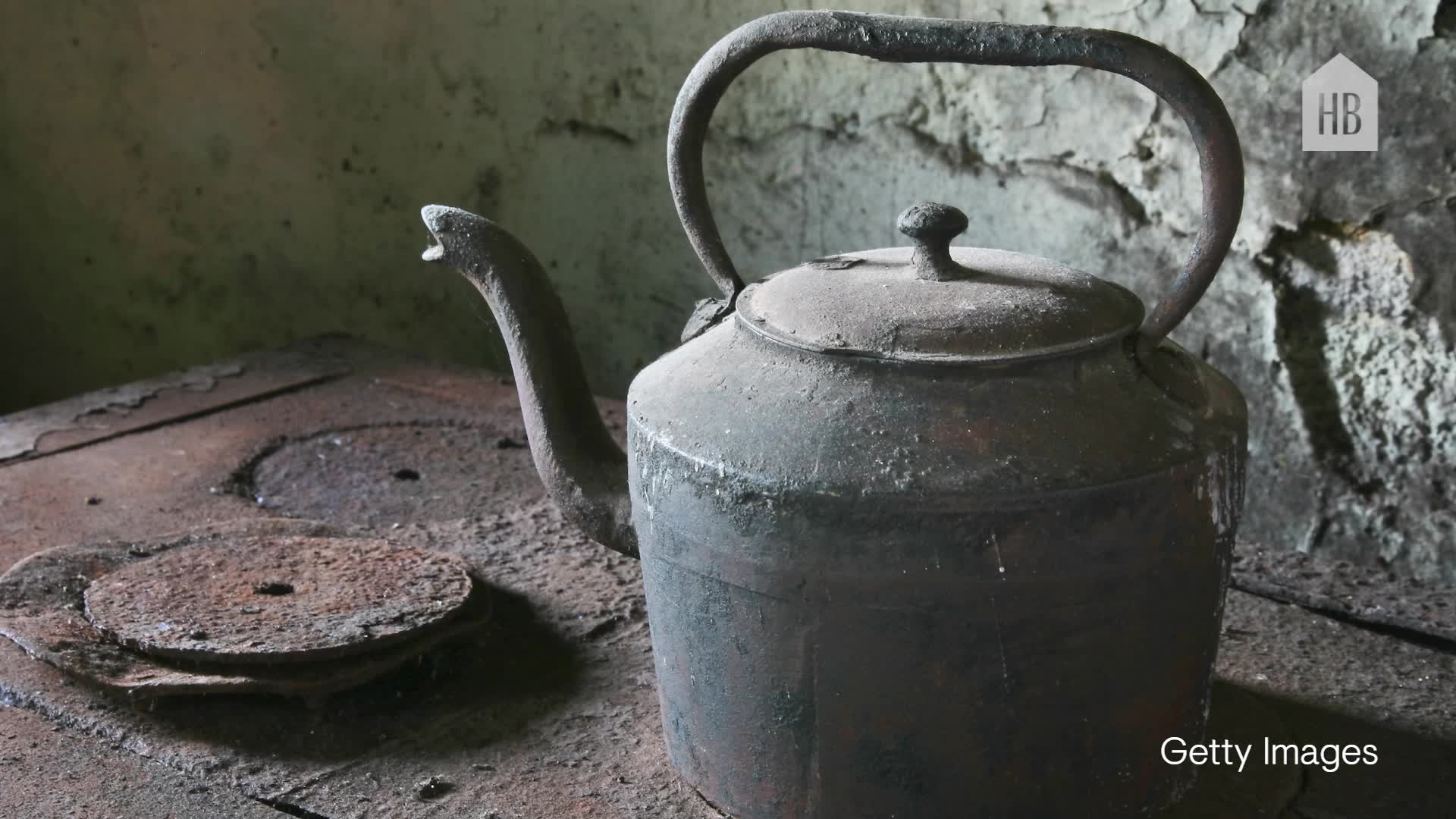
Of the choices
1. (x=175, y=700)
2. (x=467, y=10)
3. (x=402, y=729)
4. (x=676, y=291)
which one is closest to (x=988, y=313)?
(x=402, y=729)

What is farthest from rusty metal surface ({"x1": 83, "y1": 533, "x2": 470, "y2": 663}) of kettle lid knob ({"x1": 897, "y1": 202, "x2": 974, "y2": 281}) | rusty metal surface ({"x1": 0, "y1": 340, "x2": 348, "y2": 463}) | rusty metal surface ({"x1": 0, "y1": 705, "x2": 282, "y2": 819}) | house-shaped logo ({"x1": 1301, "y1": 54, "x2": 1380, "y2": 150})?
house-shaped logo ({"x1": 1301, "y1": 54, "x2": 1380, "y2": 150})

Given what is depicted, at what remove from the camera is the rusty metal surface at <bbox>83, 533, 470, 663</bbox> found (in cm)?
174

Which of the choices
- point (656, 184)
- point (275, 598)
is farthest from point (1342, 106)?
point (275, 598)

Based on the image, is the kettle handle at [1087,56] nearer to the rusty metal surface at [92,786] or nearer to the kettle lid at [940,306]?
the kettle lid at [940,306]

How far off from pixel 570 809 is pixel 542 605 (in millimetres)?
523

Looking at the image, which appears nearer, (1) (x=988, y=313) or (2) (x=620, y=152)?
(1) (x=988, y=313)

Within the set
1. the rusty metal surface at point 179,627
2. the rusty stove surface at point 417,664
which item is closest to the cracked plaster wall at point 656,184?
the rusty stove surface at point 417,664

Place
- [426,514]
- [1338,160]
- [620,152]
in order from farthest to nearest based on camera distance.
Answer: [620,152] → [426,514] → [1338,160]

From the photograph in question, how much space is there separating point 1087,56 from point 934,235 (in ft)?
0.73

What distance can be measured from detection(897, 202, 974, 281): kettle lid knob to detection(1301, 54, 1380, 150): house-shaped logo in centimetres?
98

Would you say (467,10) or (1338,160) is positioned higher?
(467,10)

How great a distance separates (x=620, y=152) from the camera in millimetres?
3002

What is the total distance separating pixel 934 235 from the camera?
4.71 feet

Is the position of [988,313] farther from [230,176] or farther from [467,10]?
[230,176]
